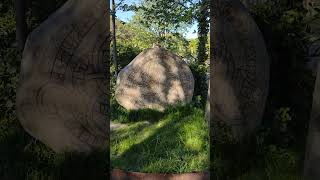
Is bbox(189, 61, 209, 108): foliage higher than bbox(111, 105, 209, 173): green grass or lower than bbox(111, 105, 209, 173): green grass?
higher

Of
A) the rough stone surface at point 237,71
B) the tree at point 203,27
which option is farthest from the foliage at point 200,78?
the rough stone surface at point 237,71

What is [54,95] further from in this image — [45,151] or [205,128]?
[205,128]

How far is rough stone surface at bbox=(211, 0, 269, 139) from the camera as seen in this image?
13.1ft

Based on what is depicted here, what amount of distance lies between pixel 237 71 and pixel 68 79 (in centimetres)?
157

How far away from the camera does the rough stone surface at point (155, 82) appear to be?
9.55 meters

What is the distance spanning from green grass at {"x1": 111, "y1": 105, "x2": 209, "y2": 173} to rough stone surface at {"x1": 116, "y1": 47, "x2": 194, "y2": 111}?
1060 millimetres

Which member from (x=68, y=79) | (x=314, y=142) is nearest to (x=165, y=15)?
(x=68, y=79)

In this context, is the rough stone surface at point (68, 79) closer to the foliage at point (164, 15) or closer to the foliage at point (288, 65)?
the foliage at point (288, 65)

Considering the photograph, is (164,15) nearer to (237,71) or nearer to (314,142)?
(237,71)

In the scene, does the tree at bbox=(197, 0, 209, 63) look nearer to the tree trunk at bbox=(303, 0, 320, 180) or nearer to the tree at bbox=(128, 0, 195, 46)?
the tree at bbox=(128, 0, 195, 46)

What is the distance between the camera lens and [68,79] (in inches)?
140

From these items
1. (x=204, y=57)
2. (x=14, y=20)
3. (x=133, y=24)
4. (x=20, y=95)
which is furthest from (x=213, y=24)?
(x=133, y=24)

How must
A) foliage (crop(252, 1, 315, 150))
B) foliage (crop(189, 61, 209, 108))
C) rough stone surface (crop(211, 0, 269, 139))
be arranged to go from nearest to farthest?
rough stone surface (crop(211, 0, 269, 139)) < foliage (crop(252, 1, 315, 150)) < foliage (crop(189, 61, 209, 108))

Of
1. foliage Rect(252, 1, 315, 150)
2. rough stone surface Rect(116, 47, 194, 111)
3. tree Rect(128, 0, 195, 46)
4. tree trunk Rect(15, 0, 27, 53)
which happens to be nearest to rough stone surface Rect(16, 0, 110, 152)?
tree trunk Rect(15, 0, 27, 53)
